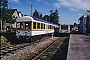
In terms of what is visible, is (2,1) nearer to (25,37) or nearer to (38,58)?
(25,37)

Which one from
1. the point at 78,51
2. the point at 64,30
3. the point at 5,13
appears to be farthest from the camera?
the point at 5,13

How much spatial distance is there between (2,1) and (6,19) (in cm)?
771

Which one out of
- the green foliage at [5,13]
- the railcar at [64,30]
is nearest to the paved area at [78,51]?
the railcar at [64,30]

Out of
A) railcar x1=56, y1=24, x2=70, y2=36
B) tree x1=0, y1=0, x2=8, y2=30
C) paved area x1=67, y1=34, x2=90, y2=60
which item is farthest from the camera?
tree x1=0, y1=0, x2=8, y2=30

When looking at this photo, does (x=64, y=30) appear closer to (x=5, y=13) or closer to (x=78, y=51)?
(x=78, y=51)

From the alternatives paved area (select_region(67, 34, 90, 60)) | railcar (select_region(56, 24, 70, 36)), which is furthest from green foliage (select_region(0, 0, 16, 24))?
paved area (select_region(67, 34, 90, 60))

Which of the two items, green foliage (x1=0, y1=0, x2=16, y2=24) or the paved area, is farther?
green foliage (x1=0, y1=0, x2=16, y2=24)

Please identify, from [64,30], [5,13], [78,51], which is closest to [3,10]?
[5,13]

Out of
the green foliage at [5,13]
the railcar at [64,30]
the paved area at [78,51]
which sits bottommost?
the paved area at [78,51]

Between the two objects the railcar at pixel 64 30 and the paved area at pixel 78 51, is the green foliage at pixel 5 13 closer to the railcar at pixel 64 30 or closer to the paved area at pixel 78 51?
the railcar at pixel 64 30

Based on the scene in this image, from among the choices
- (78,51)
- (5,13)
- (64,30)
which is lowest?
(78,51)

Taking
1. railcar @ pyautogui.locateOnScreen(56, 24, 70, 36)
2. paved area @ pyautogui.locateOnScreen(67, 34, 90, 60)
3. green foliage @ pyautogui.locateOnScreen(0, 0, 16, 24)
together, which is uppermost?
green foliage @ pyautogui.locateOnScreen(0, 0, 16, 24)

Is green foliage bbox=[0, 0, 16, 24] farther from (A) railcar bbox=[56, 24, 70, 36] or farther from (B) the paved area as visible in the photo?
(B) the paved area

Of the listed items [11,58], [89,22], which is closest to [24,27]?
[11,58]
